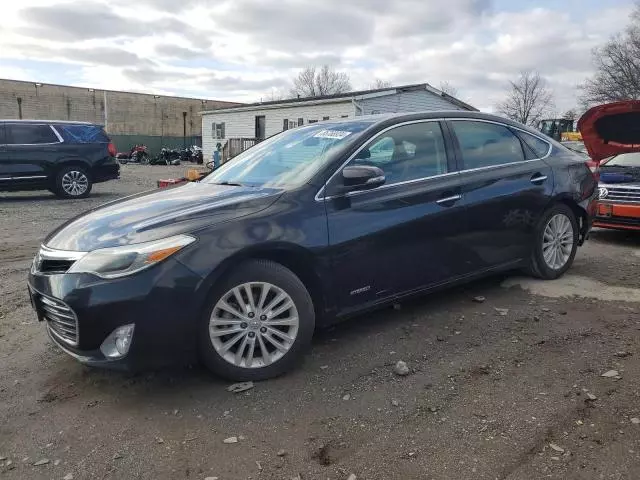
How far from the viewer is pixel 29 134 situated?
12266 mm

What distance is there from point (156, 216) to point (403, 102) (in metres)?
22.5

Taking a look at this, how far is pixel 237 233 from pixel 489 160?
2477 millimetres

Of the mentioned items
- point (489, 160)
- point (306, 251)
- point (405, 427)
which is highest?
point (489, 160)

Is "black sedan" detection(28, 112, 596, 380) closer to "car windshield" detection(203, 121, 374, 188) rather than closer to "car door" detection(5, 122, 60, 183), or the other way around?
"car windshield" detection(203, 121, 374, 188)

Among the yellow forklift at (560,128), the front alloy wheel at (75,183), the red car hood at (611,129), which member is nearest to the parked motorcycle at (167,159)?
the front alloy wheel at (75,183)

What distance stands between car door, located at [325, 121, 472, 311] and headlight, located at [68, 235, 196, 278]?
1048 millimetres

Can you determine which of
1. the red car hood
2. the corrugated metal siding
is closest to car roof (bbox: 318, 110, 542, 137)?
the red car hood

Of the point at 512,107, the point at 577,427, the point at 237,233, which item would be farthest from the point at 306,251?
the point at 512,107

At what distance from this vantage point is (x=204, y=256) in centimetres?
303

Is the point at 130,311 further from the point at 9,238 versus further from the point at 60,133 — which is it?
the point at 60,133

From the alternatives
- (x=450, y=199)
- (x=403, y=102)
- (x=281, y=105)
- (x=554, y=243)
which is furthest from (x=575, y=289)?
(x=281, y=105)

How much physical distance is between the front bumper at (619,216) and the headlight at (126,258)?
595 centimetres

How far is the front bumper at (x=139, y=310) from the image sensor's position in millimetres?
2883

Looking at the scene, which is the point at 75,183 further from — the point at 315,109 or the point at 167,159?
the point at 167,159
